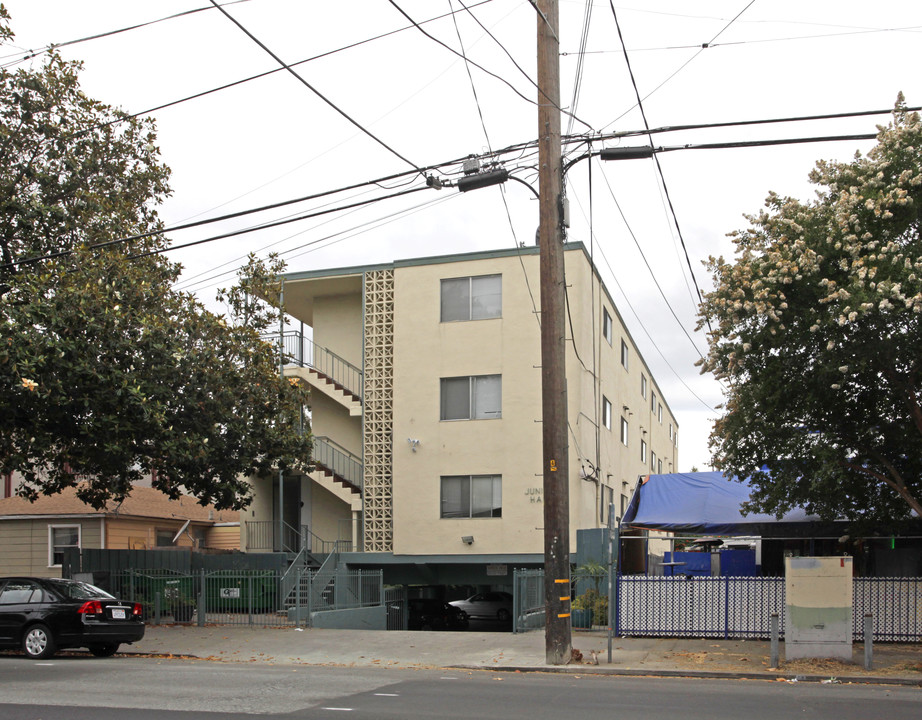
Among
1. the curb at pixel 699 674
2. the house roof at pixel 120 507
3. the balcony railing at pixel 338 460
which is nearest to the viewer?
the curb at pixel 699 674

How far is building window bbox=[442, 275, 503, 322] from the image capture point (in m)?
27.9

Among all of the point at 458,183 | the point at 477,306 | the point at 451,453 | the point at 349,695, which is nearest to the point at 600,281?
the point at 477,306

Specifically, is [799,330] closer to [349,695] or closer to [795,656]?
[795,656]

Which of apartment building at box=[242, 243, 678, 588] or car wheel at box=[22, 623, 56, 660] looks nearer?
car wheel at box=[22, 623, 56, 660]

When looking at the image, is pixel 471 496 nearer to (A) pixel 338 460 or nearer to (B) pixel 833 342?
(A) pixel 338 460

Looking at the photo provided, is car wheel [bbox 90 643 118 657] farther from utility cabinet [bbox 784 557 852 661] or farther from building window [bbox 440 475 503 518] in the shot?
building window [bbox 440 475 503 518]

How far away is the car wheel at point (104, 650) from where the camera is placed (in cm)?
1669

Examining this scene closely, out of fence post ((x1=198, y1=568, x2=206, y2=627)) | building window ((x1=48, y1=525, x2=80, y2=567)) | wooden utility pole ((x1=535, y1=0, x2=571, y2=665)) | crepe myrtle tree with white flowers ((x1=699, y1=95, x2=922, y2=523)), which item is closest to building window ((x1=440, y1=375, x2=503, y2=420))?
fence post ((x1=198, y1=568, x2=206, y2=627))

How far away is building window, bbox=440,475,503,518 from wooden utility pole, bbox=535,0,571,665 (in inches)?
473

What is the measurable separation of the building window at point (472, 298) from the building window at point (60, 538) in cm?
1490

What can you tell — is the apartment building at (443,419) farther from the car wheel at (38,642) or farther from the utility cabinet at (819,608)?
the car wheel at (38,642)

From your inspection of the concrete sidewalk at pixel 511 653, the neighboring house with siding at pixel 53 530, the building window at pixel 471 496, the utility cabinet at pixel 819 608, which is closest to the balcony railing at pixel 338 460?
the building window at pixel 471 496

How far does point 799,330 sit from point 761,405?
1492 millimetres

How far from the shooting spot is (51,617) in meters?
15.5
